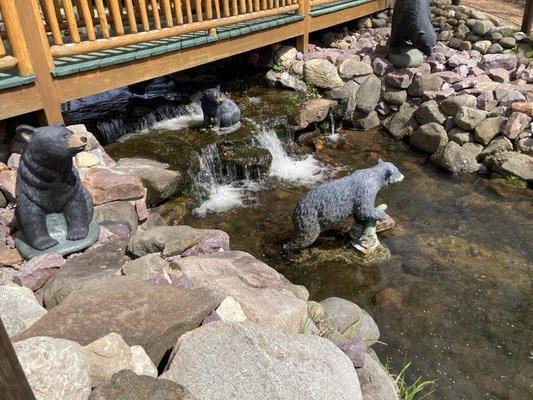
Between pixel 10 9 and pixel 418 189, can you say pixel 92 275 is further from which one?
pixel 418 189

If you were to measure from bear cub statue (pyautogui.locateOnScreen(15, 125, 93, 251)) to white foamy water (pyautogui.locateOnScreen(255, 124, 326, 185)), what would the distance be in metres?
3.40

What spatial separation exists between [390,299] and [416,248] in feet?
3.21

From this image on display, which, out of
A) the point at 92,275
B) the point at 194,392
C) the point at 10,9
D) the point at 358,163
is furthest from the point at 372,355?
the point at 10,9

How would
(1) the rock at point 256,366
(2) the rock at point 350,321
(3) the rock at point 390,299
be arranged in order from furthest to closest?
(3) the rock at point 390,299 → (2) the rock at point 350,321 → (1) the rock at point 256,366

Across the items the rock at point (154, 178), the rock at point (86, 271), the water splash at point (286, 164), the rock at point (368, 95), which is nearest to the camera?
the rock at point (86, 271)

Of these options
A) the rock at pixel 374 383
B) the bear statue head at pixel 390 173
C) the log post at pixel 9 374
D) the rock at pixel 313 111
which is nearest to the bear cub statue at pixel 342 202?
the bear statue head at pixel 390 173

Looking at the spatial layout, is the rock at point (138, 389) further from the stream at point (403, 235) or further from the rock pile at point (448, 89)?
the rock pile at point (448, 89)

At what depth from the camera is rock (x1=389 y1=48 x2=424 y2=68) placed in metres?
8.24

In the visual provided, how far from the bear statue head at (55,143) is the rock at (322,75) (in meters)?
5.78

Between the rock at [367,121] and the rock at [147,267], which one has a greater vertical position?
the rock at [147,267]

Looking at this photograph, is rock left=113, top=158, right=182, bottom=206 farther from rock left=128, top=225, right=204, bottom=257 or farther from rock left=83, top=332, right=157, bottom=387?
rock left=83, top=332, right=157, bottom=387

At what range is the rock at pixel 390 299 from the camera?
438 cm

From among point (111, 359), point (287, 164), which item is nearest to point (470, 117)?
point (287, 164)

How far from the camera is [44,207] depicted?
371 cm
